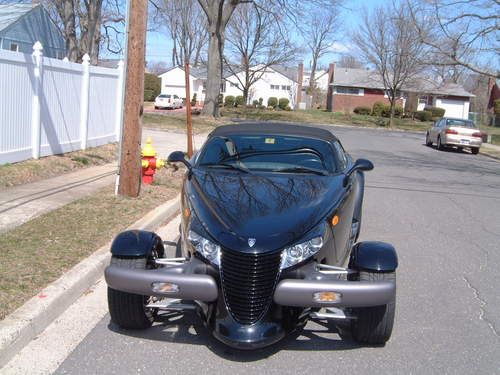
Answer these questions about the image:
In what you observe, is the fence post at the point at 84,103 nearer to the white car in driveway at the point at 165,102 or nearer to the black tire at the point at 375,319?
the black tire at the point at 375,319

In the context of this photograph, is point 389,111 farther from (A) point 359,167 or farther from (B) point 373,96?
(A) point 359,167

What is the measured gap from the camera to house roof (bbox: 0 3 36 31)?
2606 centimetres

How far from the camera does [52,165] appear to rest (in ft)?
37.6

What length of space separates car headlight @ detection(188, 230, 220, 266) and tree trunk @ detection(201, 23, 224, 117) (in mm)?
30395

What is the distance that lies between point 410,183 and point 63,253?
998 centimetres

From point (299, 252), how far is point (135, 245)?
4.14 ft

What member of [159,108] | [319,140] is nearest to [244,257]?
[319,140]

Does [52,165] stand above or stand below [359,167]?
below

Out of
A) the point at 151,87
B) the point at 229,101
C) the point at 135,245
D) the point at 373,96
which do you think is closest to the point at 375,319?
the point at 135,245

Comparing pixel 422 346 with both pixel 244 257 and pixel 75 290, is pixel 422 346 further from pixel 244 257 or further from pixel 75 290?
pixel 75 290

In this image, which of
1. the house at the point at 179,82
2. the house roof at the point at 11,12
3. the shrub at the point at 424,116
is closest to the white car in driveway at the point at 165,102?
the house at the point at 179,82

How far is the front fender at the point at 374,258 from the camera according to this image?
432 cm

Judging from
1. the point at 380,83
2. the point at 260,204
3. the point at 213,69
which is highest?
the point at 380,83

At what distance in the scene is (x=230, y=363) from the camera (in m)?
4.13
